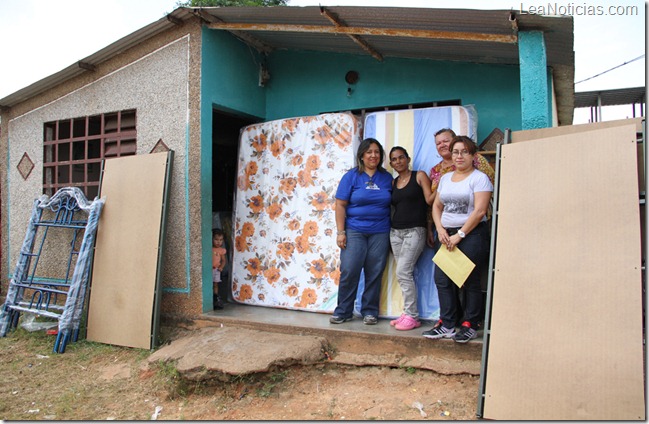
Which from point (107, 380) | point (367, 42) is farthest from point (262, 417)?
point (367, 42)

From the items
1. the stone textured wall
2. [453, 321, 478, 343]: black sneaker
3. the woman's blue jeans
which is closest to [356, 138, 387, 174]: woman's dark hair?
the woman's blue jeans

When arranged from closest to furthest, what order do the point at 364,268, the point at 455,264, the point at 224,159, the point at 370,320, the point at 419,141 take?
the point at 455,264 < the point at 370,320 < the point at 364,268 < the point at 419,141 < the point at 224,159

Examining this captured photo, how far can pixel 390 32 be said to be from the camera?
411 centimetres

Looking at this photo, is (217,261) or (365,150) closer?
(365,150)

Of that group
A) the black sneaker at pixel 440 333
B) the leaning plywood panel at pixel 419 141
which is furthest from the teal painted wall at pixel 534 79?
the black sneaker at pixel 440 333

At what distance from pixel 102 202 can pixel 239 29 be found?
2344 mm

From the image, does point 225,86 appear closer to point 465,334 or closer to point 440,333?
point 440,333

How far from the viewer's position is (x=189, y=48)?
197 inches

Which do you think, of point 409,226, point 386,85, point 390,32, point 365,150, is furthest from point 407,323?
point 386,85

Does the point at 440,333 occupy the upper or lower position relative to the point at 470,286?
lower

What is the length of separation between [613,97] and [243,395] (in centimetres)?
1141

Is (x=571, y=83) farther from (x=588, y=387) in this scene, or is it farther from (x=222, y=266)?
(x=222, y=266)

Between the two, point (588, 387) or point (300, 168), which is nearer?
point (588, 387)

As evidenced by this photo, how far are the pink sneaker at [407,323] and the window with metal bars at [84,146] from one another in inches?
137
